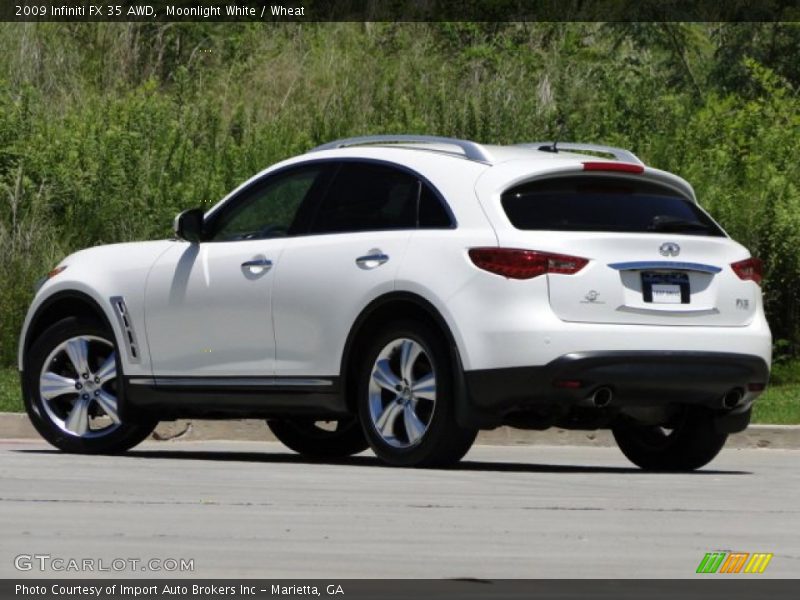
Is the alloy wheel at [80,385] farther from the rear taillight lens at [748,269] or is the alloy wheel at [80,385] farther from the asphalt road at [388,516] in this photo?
the rear taillight lens at [748,269]

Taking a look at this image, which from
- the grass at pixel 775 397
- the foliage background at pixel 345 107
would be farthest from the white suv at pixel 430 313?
the foliage background at pixel 345 107

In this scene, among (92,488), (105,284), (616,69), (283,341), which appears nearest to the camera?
(92,488)

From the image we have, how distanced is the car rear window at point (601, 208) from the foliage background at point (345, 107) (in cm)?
1045

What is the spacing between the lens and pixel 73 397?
1325 centimetres

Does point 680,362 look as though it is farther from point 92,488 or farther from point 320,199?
point 92,488

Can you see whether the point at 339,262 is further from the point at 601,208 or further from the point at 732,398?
the point at 732,398

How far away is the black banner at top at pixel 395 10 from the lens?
105 feet

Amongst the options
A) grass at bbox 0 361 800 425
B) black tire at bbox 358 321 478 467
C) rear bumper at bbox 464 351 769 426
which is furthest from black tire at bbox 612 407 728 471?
grass at bbox 0 361 800 425

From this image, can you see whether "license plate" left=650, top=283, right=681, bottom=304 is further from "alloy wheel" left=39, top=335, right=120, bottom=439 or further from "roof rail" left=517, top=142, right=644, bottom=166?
"alloy wheel" left=39, top=335, right=120, bottom=439

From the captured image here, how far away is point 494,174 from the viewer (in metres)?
11.8
